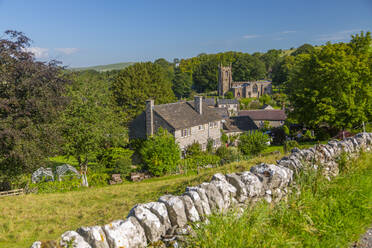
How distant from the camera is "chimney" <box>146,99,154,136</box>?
4081cm

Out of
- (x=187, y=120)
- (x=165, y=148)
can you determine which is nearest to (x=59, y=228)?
(x=165, y=148)

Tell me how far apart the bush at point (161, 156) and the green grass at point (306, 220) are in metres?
24.1

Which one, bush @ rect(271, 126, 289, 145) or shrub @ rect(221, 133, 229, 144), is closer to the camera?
bush @ rect(271, 126, 289, 145)

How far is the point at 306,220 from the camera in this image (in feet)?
19.1

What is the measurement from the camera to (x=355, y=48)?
35.8 metres

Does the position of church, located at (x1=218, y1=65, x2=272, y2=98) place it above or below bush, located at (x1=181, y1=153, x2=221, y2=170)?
above

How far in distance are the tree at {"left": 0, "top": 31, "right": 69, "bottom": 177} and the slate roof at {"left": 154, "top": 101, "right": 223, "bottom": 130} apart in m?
21.6

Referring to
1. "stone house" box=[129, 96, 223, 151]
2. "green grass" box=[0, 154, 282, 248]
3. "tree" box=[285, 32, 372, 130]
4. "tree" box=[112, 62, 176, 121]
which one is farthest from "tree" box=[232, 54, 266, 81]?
"green grass" box=[0, 154, 282, 248]

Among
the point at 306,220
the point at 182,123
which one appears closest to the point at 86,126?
the point at 182,123

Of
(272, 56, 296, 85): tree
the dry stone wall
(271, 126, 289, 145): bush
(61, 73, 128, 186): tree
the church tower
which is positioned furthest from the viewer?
the church tower

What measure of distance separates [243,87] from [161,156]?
9585cm

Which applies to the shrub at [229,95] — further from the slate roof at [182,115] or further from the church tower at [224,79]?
the slate roof at [182,115]

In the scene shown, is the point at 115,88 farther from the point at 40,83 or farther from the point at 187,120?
the point at 40,83

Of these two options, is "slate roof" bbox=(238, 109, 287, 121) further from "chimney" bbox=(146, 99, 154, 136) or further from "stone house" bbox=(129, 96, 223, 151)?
"chimney" bbox=(146, 99, 154, 136)
